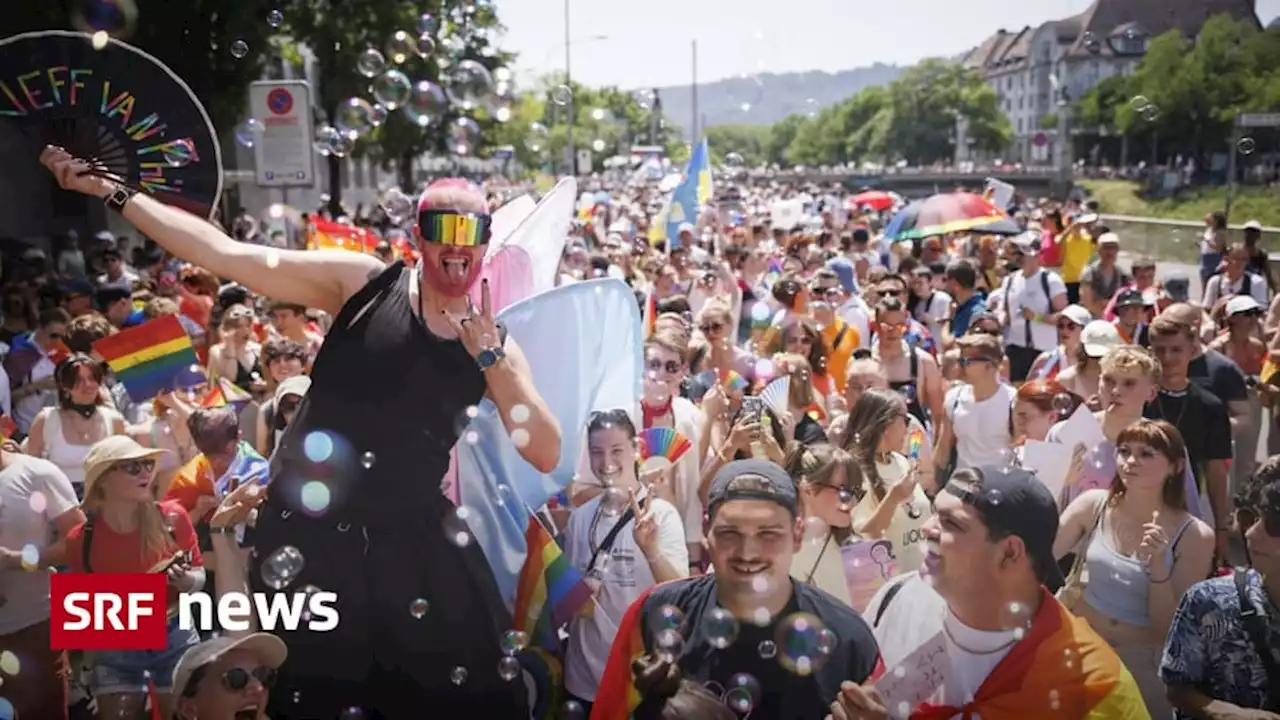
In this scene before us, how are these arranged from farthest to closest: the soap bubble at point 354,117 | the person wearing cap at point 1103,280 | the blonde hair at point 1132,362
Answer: the person wearing cap at point 1103,280, the soap bubble at point 354,117, the blonde hair at point 1132,362

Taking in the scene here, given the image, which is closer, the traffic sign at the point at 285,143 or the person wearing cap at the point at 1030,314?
the person wearing cap at the point at 1030,314

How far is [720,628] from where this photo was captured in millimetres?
2758

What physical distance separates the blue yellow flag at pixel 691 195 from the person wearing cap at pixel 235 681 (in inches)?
420

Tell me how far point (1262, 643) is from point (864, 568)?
45.9 inches

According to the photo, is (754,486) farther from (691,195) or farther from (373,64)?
(691,195)

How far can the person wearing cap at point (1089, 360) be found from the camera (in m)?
5.45

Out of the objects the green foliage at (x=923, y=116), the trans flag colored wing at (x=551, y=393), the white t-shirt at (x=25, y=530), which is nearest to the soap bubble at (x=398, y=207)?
the trans flag colored wing at (x=551, y=393)

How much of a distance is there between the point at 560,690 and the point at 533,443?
1.04m

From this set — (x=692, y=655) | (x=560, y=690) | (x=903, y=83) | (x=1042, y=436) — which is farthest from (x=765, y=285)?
(x=903, y=83)

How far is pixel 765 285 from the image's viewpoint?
9.61 m

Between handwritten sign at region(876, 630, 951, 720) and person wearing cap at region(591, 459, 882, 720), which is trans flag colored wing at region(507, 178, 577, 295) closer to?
person wearing cap at region(591, 459, 882, 720)

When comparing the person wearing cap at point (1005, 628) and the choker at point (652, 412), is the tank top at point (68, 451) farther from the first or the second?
the person wearing cap at point (1005, 628)

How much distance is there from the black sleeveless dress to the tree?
9.91 meters

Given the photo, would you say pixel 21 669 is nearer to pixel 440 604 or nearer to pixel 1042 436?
pixel 440 604
